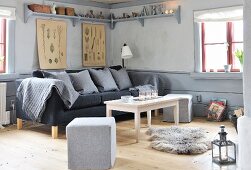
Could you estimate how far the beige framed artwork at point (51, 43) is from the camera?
5.95m

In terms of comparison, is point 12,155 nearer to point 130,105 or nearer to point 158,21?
point 130,105

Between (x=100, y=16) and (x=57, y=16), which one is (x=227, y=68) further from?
(x=57, y=16)

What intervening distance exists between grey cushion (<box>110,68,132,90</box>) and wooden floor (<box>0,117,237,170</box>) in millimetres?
1317

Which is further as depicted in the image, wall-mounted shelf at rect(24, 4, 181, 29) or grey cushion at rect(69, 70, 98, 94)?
wall-mounted shelf at rect(24, 4, 181, 29)

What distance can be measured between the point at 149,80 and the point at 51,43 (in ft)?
6.51

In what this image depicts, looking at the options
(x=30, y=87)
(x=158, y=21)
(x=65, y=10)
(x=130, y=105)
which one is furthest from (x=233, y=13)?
(x=30, y=87)

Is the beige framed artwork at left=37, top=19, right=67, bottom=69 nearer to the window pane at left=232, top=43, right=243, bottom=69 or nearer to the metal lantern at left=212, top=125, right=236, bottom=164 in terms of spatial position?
the window pane at left=232, top=43, right=243, bottom=69

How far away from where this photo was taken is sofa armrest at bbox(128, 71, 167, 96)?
625cm

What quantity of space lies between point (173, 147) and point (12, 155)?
1.85 metres

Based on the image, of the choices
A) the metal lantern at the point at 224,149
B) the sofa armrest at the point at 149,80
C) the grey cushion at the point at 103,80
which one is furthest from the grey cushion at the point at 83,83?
the metal lantern at the point at 224,149

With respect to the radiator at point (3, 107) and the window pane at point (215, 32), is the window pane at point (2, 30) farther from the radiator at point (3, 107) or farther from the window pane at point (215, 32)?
the window pane at point (215, 32)

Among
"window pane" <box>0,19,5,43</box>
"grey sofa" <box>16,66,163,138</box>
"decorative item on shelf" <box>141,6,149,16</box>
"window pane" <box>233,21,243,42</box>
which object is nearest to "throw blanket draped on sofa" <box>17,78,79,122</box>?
"grey sofa" <box>16,66,163,138</box>

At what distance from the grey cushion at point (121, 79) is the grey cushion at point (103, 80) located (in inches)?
6.4

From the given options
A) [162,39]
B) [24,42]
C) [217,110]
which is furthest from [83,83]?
[217,110]
